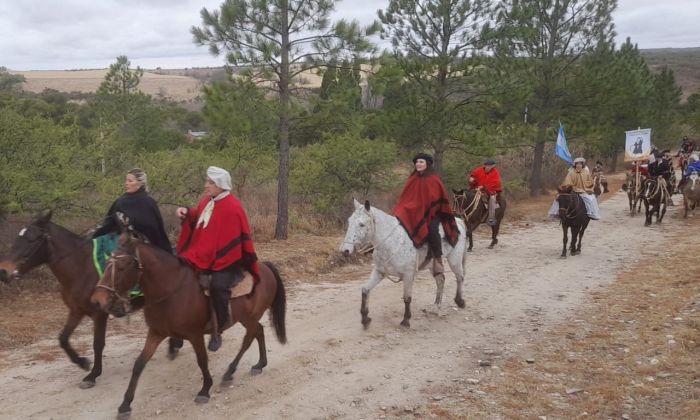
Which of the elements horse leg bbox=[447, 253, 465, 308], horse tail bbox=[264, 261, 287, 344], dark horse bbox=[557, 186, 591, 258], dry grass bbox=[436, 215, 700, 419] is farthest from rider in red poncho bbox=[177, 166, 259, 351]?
dark horse bbox=[557, 186, 591, 258]

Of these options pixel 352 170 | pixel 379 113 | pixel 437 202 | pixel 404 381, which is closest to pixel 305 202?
pixel 352 170

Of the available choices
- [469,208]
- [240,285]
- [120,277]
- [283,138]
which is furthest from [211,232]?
[469,208]

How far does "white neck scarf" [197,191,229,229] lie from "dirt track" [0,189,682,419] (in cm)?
169

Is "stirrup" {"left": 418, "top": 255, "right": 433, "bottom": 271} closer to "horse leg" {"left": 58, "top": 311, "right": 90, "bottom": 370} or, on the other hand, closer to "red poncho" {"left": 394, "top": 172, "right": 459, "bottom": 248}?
"red poncho" {"left": 394, "top": 172, "right": 459, "bottom": 248}

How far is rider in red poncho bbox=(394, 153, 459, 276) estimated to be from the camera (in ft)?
25.6

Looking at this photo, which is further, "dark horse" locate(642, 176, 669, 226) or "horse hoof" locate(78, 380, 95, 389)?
"dark horse" locate(642, 176, 669, 226)

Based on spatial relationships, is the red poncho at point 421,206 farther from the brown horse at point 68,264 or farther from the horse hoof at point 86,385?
the horse hoof at point 86,385

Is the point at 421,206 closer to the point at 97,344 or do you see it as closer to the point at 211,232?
the point at 211,232

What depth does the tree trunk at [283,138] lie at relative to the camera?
38.0 feet

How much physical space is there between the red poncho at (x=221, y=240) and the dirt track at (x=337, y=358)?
4.44 feet

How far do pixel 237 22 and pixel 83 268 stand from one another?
23.3 feet

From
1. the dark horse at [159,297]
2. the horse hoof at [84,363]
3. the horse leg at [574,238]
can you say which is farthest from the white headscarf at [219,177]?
the horse leg at [574,238]

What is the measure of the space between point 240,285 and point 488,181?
31.2 feet

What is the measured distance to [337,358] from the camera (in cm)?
654
